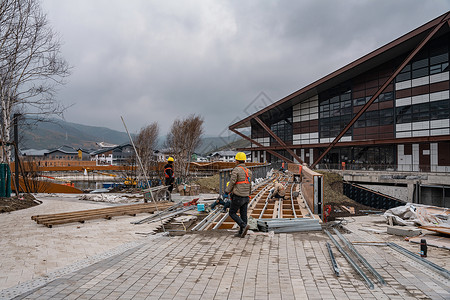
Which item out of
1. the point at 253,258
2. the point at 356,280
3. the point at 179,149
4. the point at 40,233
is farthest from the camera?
the point at 179,149

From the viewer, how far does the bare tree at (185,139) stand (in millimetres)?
29377

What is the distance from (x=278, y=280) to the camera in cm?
398

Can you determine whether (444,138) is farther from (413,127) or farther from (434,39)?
(434,39)

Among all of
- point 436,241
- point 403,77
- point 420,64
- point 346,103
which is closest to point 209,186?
point 436,241

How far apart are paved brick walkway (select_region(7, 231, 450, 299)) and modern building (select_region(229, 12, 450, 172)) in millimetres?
24384

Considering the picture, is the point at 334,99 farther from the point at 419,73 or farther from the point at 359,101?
the point at 419,73

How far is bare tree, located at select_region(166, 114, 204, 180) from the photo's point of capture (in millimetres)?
29377


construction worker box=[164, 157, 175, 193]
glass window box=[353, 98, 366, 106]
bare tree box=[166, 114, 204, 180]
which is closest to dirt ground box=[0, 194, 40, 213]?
construction worker box=[164, 157, 175, 193]

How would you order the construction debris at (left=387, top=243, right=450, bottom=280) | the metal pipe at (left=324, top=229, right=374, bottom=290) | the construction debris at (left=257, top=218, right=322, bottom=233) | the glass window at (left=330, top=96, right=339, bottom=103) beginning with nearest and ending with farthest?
1. the metal pipe at (left=324, top=229, right=374, bottom=290)
2. the construction debris at (left=387, top=243, right=450, bottom=280)
3. the construction debris at (left=257, top=218, right=322, bottom=233)
4. the glass window at (left=330, top=96, right=339, bottom=103)

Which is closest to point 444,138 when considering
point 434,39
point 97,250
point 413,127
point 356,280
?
point 413,127

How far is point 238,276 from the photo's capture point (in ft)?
13.5

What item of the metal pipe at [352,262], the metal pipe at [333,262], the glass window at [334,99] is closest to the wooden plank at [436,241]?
the metal pipe at [352,262]

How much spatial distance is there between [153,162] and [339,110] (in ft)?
79.0

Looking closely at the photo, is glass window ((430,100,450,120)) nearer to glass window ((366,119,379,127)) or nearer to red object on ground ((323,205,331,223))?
glass window ((366,119,379,127))
